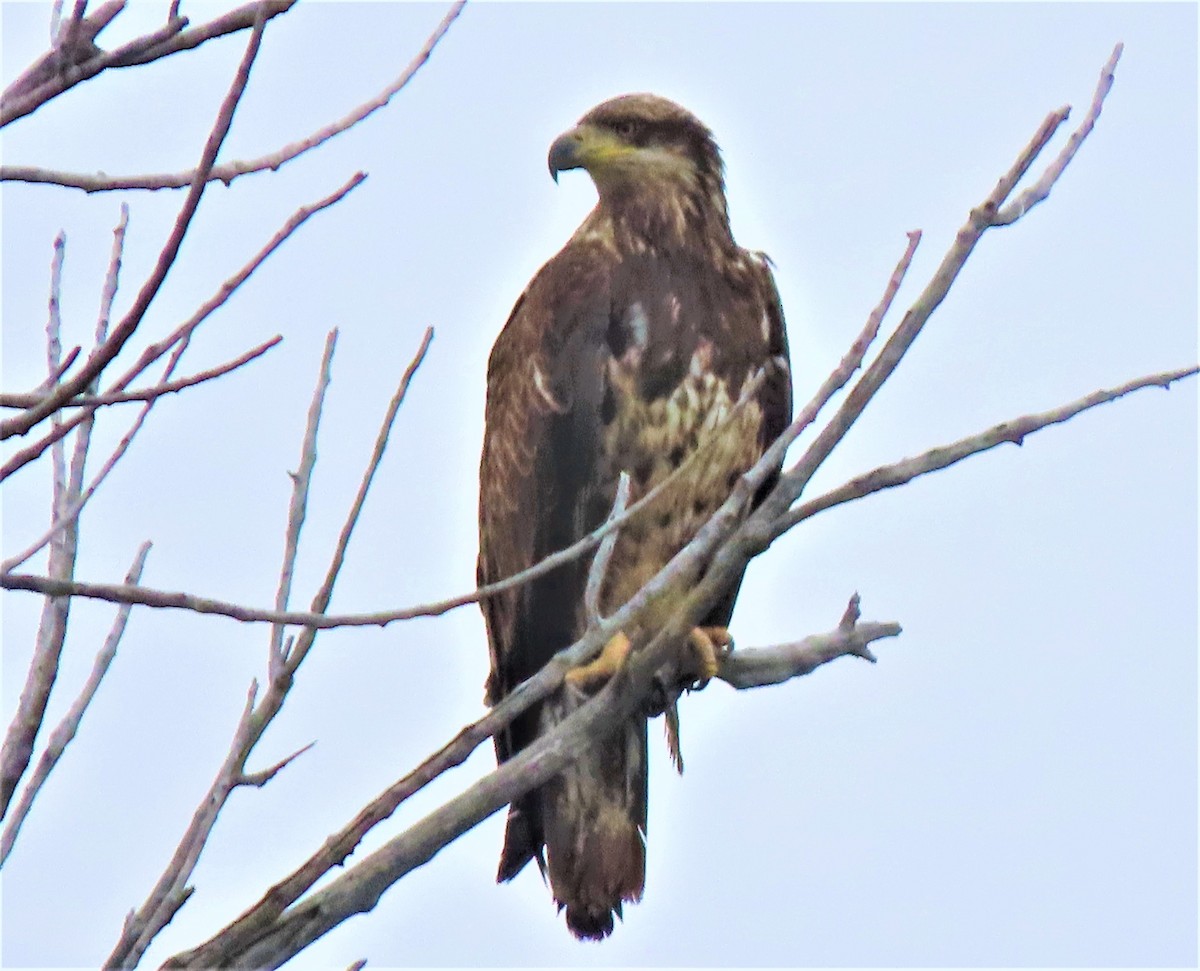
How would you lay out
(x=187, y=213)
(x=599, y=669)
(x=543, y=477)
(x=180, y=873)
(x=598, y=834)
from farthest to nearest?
(x=543, y=477) < (x=598, y=834) < (x=599, y=669) < (x=180, y=873) < (x=187, y=213)

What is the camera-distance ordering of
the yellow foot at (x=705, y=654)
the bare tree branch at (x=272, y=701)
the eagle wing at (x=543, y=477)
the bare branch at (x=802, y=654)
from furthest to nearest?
the eagle wing at (x=543, y=477)
the yellow foot at (x=705, y=654)
the bare branch at (x=802, y=654)
the bare tree branch at (x=272, y=701)

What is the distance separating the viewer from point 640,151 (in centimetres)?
553

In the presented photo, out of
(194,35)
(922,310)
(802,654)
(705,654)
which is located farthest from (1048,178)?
(705,654)

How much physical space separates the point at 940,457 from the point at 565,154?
102 inches

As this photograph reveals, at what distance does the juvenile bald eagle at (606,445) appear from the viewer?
4.94 m

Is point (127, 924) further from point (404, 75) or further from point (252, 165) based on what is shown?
point (404, 75)

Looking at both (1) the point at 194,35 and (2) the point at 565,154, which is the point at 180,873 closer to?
(1) the point at 194,35

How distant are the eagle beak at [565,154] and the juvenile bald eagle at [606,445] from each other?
27cm

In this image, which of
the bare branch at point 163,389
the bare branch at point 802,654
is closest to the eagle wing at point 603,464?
the bare branch at point 802,654

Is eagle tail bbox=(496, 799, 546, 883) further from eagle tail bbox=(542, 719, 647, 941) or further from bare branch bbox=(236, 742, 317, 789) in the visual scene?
bare branch bbox=(236, 742, 317, 789)

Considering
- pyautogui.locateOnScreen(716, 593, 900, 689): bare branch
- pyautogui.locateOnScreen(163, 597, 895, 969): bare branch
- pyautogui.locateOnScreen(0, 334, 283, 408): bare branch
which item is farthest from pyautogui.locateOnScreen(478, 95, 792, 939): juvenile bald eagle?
pyautogui.locateOnScreen(0, 334, 283, 408): bare branch

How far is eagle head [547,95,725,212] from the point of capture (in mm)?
5477

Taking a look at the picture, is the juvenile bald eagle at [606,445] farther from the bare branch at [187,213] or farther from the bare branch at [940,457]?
the bare branch at [187,213]

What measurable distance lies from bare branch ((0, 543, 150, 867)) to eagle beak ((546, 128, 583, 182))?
2498mm
